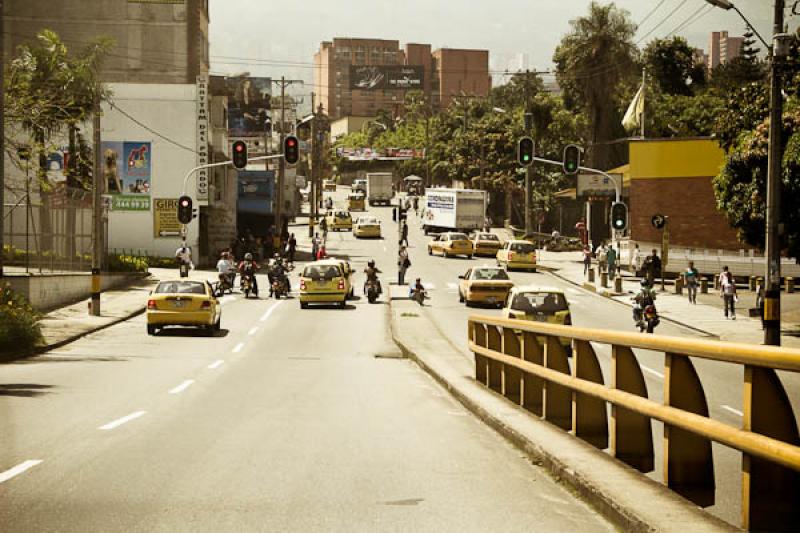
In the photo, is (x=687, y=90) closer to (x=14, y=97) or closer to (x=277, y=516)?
(x=14, y=97)

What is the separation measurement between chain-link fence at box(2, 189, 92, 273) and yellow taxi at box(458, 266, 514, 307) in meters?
14.6

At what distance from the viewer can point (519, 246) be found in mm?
66500

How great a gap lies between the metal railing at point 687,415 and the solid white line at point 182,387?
7022mm

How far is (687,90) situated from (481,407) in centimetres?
11187

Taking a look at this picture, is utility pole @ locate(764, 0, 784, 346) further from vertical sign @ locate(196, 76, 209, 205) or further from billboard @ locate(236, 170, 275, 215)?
billboard @ locate(236, 170, 275, 215)

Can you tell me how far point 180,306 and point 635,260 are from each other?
3953 centimetres

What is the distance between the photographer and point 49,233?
131 feet

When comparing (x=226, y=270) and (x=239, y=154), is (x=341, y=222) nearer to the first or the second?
(x=226, y=270)

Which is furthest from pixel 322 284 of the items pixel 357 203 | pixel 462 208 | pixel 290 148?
pixel 357 203

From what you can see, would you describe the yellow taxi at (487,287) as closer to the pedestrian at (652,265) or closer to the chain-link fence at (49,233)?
the pedestrian at (652,265)

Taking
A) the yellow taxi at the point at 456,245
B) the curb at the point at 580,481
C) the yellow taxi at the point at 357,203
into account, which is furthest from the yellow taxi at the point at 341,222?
the curb at the point at 580,481

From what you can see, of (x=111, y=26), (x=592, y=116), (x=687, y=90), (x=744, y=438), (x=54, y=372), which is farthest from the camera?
(x=687, y=90)

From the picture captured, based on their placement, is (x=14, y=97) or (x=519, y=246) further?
(x=519, y=246)

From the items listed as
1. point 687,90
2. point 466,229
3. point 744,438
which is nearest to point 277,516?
point 744,438
